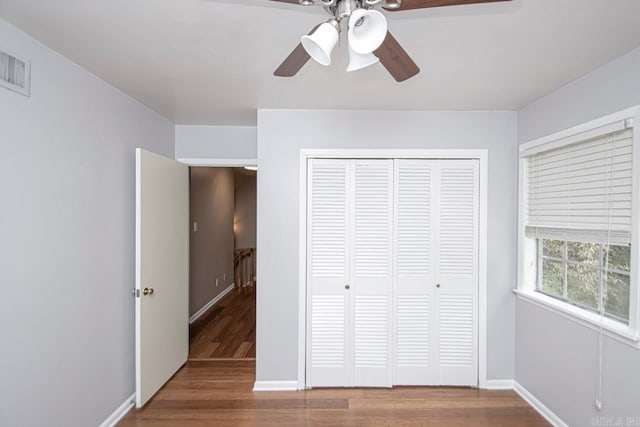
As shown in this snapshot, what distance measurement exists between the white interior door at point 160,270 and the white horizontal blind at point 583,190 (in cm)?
300

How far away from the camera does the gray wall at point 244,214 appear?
711cm

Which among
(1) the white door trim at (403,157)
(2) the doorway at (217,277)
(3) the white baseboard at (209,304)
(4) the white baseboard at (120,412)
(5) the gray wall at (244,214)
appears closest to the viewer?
(4) the white baseboard at (120,412)

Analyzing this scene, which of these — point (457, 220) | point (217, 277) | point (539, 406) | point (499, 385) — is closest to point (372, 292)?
point (457, 220)

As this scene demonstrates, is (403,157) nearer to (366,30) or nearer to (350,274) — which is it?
(350,274)

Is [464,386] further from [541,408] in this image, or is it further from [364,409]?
[364,409]

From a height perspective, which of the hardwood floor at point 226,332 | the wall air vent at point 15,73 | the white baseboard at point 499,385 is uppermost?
the wall air vent at point 15,73

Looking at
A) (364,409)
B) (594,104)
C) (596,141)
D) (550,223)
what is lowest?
(364,409)

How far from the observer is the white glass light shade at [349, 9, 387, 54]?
0.99m

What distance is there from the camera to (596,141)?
1995 mm

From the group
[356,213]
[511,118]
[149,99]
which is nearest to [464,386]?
[356,213]

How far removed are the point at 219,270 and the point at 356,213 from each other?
3.42 m

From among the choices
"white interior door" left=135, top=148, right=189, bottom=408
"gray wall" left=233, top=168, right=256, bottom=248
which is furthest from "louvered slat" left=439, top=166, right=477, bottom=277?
"gray wall" left=233, top=168, right=256, bottom=248

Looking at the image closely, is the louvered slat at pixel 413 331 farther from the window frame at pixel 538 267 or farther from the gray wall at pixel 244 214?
the gray wall at pixel 244 214

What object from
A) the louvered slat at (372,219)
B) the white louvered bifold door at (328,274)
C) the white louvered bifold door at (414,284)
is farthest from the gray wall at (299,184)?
the white louvered bifold door at (414,284)
